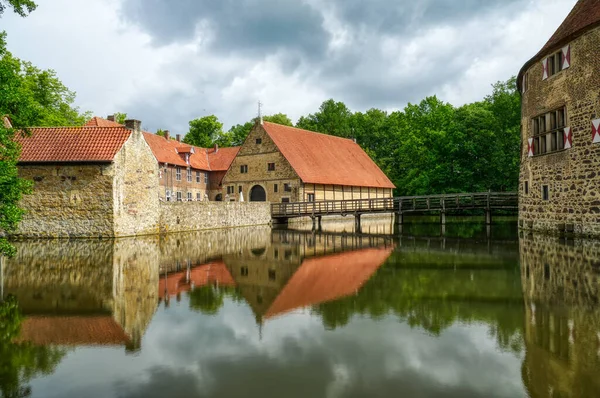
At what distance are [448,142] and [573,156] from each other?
24410 millimetres

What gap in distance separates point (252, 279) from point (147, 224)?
44.3ft

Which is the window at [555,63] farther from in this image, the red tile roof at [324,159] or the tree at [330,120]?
the tree at [330,120]

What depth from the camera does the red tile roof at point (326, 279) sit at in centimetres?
863

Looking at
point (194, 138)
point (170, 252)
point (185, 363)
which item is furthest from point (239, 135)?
point (185, 363)

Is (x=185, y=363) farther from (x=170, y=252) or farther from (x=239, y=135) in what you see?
(x=239, y=135)

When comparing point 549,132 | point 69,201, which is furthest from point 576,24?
point 69,201

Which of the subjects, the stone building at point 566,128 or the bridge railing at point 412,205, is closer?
the stone building at point 566,128

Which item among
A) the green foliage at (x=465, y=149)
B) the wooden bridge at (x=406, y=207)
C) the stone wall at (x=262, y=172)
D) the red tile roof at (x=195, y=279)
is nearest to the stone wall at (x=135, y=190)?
the red tile roof at (x=195, y=279)

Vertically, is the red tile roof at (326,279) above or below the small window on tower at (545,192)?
below

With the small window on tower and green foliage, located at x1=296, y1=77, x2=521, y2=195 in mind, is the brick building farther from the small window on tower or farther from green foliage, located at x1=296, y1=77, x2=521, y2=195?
the small window on tower

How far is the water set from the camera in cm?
488

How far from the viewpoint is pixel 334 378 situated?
5.01 meters

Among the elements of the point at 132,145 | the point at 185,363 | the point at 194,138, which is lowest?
the point at 185,363

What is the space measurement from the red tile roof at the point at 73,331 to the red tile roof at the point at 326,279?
232 centimetres
